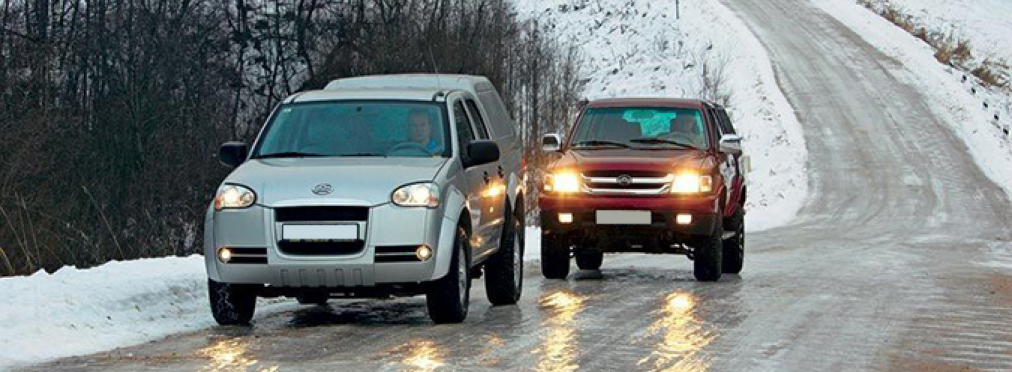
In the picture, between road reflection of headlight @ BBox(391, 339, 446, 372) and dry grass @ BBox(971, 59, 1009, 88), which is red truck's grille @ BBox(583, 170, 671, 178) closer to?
road reflection of headlight @ BBox(391, 339, 446, 372)

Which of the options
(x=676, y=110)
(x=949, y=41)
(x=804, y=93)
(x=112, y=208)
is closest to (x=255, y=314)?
(x=676, y=110)

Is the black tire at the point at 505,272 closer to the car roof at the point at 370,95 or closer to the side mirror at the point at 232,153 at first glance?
the car roof at the point at 370,95

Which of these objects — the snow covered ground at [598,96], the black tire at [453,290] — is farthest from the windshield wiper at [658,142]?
the black tire at [453,290]

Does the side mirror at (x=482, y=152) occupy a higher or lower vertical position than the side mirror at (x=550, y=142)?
higher

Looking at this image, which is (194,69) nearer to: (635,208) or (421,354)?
(635,208)

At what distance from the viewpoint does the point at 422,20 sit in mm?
55625

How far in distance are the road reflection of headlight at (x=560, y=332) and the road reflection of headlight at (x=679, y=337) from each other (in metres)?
0.51

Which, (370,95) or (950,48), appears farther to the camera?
(950,48)

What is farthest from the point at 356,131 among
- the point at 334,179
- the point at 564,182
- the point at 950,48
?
the point at 950,48

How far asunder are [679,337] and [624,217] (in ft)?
17.0

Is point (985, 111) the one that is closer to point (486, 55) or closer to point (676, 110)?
point (486, 55)

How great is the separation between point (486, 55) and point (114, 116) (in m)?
12.8

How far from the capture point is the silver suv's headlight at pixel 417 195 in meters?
11.3

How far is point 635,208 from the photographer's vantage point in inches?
640
